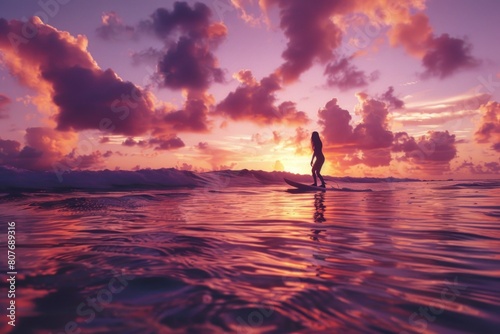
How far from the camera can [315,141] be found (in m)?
16.6

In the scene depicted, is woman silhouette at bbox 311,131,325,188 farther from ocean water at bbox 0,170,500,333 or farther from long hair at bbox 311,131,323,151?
ocean water at bbox 0,170,500,333

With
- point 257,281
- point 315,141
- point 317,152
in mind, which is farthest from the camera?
point 315,141

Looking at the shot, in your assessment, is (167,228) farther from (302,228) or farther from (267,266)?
(267,266)

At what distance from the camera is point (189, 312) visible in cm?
174

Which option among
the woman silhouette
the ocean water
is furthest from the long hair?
the ocean water

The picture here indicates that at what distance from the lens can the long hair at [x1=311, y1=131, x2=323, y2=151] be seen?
1641cm

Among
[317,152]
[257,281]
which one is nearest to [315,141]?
[317,152]

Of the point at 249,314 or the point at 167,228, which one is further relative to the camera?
the point at 167,228

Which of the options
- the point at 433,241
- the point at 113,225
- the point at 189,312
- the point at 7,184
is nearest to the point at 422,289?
the point at 189,312

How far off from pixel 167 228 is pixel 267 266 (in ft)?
8.20

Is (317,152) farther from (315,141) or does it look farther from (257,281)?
(257,281)

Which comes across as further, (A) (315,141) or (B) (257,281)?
(A) (315,141)

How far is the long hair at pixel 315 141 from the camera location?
16.4 metres

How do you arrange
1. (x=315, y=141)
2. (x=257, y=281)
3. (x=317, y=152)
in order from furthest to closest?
1. (x=315, y=141)
2. (x=317, y=152)
3. (x=257, y=281)
